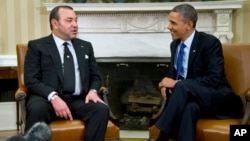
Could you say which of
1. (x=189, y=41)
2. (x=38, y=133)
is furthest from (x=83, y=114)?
(x=38, y=133)

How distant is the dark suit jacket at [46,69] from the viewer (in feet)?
8.55

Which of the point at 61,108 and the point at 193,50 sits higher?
the point at 193,50

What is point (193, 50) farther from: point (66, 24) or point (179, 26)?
point (66, 24)

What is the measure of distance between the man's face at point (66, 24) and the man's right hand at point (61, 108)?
1.58ft

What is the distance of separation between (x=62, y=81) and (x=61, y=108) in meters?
0.25

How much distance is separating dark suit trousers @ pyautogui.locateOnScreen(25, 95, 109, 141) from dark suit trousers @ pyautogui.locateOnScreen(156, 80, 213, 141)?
362 millimetres

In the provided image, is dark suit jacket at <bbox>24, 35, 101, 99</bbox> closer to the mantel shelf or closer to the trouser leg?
the trouser leg

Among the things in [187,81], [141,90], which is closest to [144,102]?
[141,90]

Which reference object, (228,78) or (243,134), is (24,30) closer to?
(228,78)

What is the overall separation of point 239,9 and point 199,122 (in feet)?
A: 6.71

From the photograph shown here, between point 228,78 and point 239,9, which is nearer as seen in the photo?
point 228,78

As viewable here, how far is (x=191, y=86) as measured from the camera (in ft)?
8.04

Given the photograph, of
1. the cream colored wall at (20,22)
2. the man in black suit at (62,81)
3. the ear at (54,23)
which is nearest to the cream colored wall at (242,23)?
the man in black suit at (62,81)

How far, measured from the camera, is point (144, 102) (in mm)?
4180
